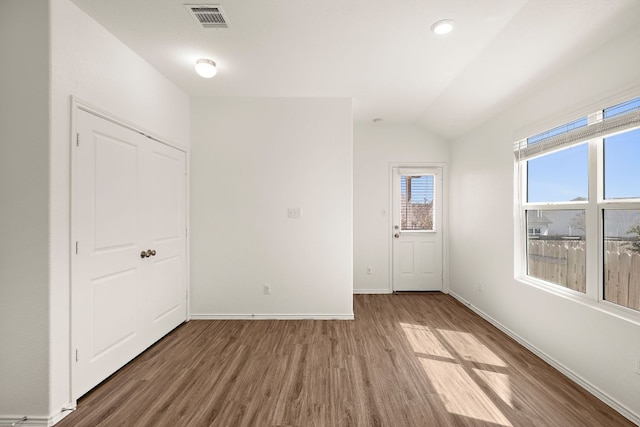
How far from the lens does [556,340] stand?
2.44m

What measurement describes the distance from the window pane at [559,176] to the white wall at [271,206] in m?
1.91

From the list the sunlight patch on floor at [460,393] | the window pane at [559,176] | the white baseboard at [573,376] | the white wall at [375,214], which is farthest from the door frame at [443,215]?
the sunlight patch on floor at [460,393]

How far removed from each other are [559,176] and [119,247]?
3866 mm

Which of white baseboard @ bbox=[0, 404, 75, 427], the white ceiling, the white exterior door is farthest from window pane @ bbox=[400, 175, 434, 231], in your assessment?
white baseboard @ bbox=[0, 404, 75, 427]

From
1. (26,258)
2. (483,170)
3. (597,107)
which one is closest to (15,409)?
(26,258)

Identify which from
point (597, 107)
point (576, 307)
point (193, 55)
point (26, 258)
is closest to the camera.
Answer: point (26, 258)

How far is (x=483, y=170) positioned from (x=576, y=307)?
194 cm

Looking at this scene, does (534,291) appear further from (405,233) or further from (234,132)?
(234,132)

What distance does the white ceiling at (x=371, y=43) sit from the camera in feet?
6.45

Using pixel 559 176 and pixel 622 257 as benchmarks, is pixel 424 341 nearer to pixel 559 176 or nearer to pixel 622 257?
pixel 622 257

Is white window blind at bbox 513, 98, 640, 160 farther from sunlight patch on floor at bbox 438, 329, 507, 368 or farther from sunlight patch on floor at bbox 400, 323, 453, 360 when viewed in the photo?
sunlight patch on floor at bbox 400, 323, 453, 360

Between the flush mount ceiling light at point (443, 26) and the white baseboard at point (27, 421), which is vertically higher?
the flush mount ceiling light at point (443, 26)

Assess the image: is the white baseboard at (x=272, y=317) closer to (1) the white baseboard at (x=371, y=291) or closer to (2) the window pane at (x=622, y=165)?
(1) the white baseboard at (x=371, y=291)

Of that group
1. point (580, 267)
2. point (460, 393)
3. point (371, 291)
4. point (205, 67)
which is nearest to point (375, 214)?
point (371, 291)
